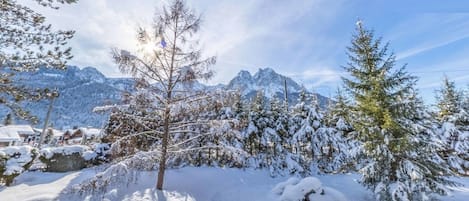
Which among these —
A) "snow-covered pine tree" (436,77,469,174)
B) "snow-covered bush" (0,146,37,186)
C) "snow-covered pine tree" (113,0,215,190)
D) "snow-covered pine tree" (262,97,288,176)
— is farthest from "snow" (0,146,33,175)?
"snow-covered pine tree" (436,77,469,174)

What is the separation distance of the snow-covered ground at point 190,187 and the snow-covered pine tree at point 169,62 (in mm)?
950

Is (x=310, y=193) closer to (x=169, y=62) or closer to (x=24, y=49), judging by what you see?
(x=169, y=62)

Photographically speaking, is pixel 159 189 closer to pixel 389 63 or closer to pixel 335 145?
pixel 389 63

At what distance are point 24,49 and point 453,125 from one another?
18779 millimetres

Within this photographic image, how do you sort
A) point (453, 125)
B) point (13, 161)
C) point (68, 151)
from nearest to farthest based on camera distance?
1. point (13, 161)
2. point (68, 151)
3. point (453, 125)

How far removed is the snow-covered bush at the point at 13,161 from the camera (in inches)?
352

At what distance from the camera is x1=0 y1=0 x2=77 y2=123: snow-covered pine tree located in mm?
5305

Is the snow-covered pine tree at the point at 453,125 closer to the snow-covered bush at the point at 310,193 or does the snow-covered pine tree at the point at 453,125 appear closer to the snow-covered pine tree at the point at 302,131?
the snow-covered pine tree at the point at 302,131

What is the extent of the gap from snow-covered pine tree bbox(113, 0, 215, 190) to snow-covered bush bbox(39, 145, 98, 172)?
7.64 metres

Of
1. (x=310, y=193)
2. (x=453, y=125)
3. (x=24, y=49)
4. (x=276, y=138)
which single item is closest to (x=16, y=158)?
(x=24, y=49)

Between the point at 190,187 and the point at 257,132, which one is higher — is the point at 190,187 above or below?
below

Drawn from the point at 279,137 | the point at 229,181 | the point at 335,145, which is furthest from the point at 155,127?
the point at 335,145

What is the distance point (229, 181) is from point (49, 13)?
8.88 m

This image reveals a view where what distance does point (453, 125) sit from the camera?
13.5m
